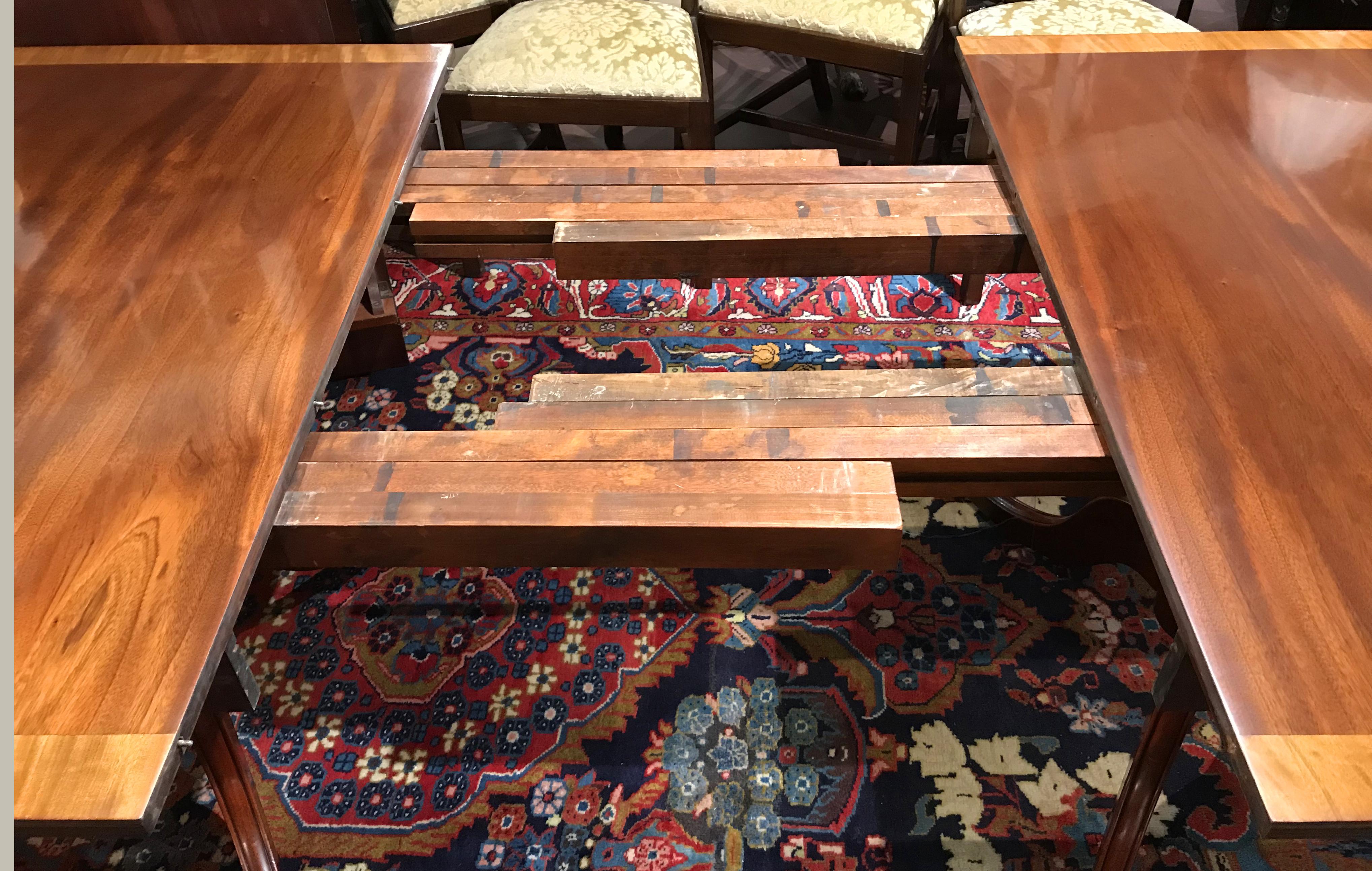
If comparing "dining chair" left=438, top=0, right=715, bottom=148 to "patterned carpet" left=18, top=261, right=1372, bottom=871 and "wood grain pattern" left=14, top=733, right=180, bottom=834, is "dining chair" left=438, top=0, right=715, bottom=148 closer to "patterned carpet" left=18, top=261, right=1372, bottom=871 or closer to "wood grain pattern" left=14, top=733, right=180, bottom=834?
"patterned carpet" left=18, top=261, right=1372, bottom=871

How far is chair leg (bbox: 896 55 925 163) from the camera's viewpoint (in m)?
2.09

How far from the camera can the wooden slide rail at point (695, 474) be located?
813mm

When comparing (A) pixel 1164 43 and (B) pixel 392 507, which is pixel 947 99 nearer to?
(A) pixel 1164 43

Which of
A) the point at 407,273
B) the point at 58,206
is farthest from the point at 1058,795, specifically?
the point at 407,273

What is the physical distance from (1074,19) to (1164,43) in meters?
0.57

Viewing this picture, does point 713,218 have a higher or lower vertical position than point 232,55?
lower

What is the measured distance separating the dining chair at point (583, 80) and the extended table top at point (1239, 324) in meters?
0.64

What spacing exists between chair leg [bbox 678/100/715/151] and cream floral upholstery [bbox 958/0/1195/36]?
630mm

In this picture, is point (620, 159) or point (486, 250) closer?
point (486, 250)

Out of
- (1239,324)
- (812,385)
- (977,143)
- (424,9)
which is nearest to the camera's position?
(1239,324)

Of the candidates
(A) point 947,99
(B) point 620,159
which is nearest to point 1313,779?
(B) point 620,159

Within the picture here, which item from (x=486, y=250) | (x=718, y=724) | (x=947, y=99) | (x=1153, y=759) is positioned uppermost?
(x=486, y=250)

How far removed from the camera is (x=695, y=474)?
0.86 metres

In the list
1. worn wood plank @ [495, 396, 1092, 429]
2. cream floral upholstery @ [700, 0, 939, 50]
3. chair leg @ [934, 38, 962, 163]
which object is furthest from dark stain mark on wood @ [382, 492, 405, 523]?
chair leg @ [934, 38, 962, 163]
